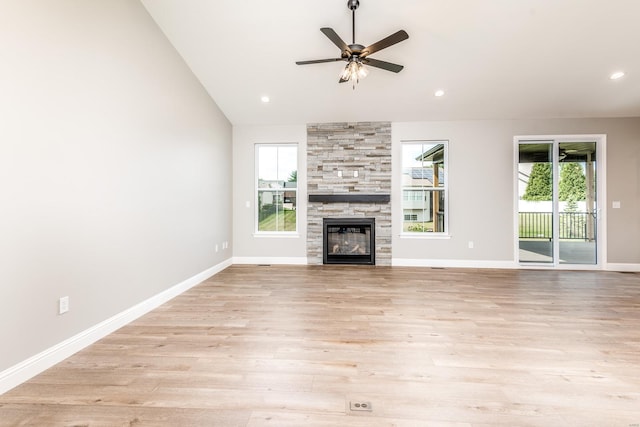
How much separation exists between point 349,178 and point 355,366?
153 inches

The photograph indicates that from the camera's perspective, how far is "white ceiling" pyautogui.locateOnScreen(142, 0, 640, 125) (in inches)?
123

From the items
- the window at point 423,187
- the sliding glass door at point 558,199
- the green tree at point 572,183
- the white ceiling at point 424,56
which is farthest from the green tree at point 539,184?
the window at point 423,187

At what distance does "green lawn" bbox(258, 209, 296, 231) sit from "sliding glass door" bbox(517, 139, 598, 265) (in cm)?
417

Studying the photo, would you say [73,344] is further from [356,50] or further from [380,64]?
[380,64]

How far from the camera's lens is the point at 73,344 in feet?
7.10

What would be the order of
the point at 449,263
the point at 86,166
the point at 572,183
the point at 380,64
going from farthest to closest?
1. the point at 449,263
2. the point at 572,183
3. the point at 380,64
4. the point at 86,166

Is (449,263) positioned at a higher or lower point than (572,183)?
lower

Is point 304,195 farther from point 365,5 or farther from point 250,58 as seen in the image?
point 365,5

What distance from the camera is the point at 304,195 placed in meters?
5.51

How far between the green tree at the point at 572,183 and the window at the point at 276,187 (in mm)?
4905

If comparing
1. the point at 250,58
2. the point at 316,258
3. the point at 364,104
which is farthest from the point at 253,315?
the point at 364,104

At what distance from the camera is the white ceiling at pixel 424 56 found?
312 cm

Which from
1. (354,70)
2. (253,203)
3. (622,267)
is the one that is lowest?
(622,267)

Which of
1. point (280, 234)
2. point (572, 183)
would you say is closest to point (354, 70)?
point (280, 234)
